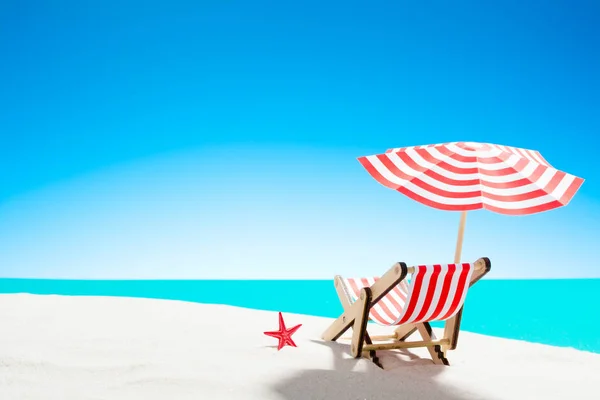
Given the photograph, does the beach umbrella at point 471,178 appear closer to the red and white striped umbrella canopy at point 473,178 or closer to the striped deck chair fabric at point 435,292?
the red and white striped umbrella canopy at point 473,178

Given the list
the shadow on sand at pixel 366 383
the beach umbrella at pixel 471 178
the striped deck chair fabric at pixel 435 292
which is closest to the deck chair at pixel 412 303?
the striped deck chair fabric at pixel 435 292

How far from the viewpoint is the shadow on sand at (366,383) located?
271 cm

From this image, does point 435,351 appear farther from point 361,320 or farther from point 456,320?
point 361,320

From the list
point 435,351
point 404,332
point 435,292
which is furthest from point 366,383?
point 404,332

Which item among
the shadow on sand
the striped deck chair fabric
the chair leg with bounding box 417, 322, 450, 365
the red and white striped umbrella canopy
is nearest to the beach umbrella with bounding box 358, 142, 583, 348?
the red and white striped umbrella canopy

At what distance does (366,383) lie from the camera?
2953 millimetres

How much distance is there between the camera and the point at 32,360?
282 centimetres

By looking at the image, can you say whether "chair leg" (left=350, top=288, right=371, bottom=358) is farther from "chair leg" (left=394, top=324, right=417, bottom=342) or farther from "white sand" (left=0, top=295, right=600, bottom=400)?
"chair leg" (left=394, top=324, right=417, bottom=342)

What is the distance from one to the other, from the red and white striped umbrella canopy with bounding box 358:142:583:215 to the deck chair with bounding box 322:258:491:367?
442mm

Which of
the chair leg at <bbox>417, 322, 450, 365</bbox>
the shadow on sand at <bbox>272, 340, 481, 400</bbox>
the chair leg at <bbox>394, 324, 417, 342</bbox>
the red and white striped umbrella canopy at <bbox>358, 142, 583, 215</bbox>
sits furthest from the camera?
the chair leg at <bbox>394, 324, 417, 342</bbox>

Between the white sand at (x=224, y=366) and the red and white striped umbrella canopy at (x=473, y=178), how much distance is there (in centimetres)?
115

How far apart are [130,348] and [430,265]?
1977mm

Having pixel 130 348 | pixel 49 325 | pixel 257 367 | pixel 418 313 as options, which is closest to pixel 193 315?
pixel 49 325

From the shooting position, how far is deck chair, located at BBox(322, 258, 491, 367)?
3098 mm
